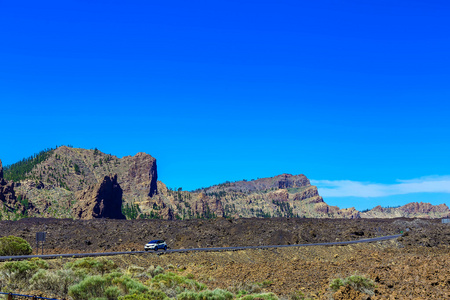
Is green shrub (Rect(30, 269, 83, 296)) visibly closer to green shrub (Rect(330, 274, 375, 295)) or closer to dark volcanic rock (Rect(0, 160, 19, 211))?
green shrub (Rect(330, 274, 375, 295))

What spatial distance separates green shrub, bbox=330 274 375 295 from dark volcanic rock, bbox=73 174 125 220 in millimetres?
128860

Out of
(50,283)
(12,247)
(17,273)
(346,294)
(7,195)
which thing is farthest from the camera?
(7,195)

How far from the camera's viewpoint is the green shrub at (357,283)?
89.6 feet

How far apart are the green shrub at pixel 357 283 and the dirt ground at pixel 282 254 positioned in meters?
0.51

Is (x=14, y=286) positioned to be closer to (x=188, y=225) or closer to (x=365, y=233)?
(x=188, y=225)

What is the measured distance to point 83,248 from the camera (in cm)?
5831

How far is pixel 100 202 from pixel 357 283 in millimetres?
135742

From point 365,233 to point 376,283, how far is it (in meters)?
57.8

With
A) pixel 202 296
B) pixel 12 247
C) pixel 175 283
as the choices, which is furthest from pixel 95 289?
pixel 12 247

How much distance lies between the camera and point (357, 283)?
91.2 ft

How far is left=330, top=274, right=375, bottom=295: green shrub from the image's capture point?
89.6ft

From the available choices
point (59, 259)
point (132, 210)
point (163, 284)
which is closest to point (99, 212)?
point (132, 210)

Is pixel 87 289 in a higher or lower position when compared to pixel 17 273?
lower

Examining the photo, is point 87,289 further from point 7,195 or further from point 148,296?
point 7,195
